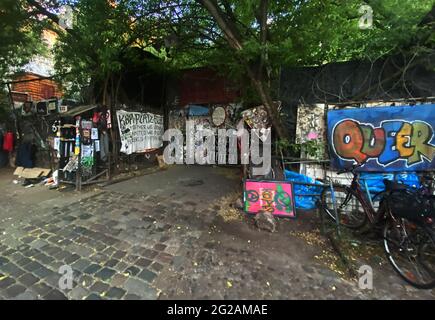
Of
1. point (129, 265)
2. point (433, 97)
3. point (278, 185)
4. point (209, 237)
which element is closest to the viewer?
point (129, 265)

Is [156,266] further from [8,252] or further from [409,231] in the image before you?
[409,231]

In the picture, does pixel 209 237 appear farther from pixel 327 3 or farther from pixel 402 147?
pixel 327 3

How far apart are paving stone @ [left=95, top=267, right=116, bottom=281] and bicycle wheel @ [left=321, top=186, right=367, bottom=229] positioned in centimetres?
381

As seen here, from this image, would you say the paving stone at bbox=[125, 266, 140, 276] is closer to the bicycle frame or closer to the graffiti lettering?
the bicycle frame

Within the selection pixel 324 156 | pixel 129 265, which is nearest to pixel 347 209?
pixel 324 156

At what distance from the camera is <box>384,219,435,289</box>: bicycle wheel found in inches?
112

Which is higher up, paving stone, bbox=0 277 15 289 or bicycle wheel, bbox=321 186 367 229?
bicycle wheel, bbox=321 186 367 229

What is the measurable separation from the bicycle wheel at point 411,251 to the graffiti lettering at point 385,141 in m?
1.73

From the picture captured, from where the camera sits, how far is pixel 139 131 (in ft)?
29.1

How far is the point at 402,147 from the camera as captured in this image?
174 inches

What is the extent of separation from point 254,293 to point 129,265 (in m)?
1.66

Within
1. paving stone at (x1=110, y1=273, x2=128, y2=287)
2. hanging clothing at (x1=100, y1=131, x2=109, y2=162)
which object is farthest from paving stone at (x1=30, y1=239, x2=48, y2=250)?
hanging clothing at (x1=100, y1=131, x2=109, y2=162)

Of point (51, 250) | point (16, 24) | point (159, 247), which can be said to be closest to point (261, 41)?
point (159, 247)

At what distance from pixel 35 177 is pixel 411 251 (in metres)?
9.46
